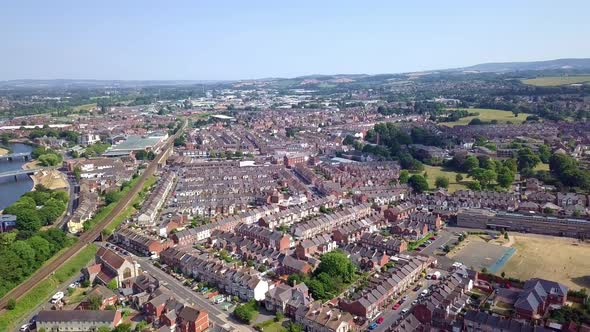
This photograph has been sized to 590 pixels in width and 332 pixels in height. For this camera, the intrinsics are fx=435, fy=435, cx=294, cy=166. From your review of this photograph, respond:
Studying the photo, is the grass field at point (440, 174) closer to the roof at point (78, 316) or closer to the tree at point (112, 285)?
the tree at point (112, 285)

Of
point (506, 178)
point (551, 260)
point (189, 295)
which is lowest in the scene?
point (551, 260)

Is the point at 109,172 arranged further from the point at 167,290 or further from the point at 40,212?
the point at 167,290

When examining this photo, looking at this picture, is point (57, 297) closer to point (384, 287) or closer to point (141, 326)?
point (141, 326)

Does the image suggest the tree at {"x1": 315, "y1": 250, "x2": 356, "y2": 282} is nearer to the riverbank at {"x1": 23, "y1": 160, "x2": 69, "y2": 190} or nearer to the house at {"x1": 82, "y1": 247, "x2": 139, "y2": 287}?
the house at {"x1": 82, "y1": 247, "x2": 139, "y2": 287}

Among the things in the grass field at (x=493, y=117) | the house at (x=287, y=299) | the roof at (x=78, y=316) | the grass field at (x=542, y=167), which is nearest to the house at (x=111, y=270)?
the roof at (x=78, y=316)

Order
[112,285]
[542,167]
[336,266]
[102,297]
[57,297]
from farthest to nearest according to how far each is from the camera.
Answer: [542,167] < [336,266] < [112,285] < [57,297] < [102,297]

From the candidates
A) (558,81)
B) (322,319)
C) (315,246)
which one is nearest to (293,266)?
(315,246)
